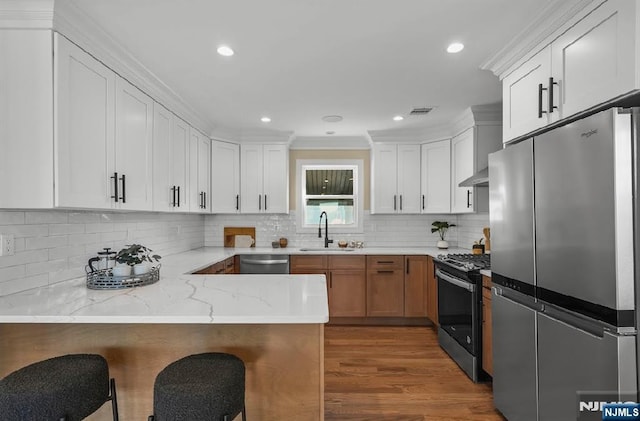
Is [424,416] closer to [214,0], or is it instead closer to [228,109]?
[214,0]

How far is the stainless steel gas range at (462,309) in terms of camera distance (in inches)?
111

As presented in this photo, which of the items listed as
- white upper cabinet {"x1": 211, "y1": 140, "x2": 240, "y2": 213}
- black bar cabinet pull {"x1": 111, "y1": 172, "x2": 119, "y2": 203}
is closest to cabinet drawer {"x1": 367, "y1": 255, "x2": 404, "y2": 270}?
white upper cabinet {"x1": 211, "y1": 140, "x2": 240, "y2": 213}

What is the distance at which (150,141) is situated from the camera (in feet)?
9.03

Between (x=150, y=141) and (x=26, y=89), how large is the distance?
1.02 m

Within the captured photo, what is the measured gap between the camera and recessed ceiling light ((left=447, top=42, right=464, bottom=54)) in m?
2.26

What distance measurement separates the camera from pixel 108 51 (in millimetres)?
2176

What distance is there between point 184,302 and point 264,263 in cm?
252

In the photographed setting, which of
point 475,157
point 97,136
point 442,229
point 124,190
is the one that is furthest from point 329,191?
point 97,136

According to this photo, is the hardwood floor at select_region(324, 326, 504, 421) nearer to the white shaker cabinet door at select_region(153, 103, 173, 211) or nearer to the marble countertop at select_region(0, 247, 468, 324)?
the marble countertop at select_region(0, 247, 468, 324)

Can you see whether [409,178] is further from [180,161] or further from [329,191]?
[180,161]

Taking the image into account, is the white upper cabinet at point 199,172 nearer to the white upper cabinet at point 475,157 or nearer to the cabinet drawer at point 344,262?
the cabinet drawer at point 344,262

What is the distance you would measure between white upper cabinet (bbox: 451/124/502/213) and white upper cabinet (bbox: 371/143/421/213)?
24.4 inches

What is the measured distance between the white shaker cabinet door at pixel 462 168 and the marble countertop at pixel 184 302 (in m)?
2.30

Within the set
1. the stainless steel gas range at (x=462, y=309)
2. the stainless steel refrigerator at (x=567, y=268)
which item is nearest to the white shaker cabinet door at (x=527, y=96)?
the stainless steel refrigerator at (x=567, y=268)
